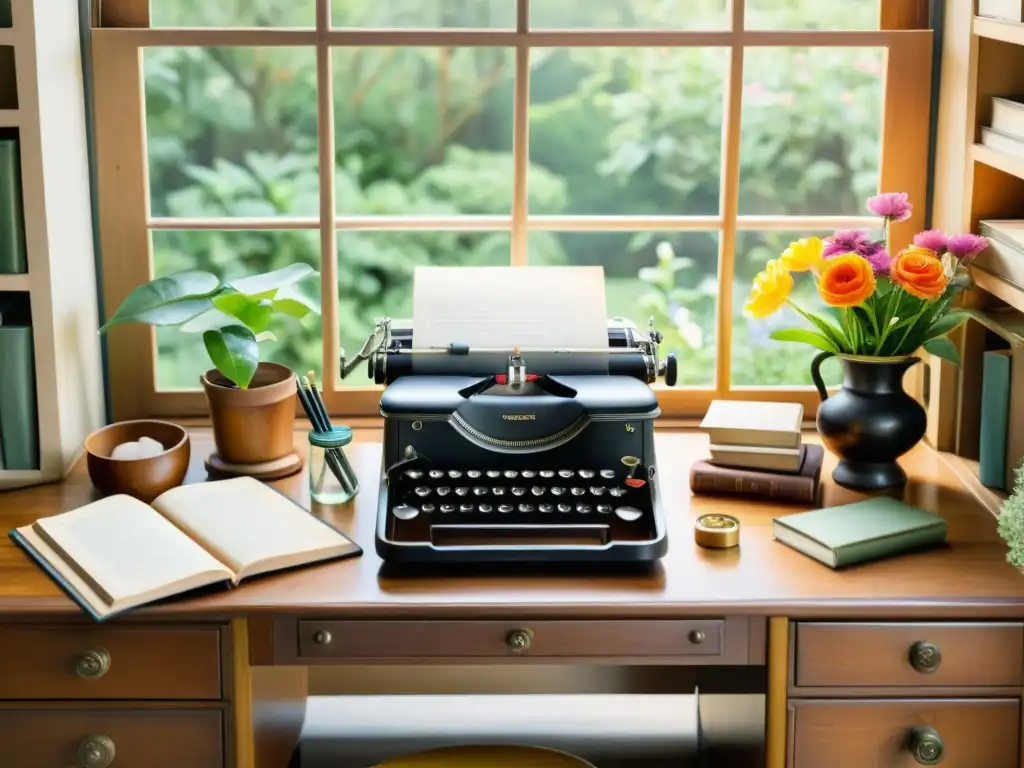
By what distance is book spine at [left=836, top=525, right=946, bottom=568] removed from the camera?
1880mm

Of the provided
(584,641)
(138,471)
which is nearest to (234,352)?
(138,471)

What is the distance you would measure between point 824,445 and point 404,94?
51.7 inches

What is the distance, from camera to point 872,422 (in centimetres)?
215

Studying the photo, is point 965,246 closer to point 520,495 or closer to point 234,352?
point 520,495

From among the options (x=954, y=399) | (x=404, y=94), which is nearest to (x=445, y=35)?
(x=404, y=94)

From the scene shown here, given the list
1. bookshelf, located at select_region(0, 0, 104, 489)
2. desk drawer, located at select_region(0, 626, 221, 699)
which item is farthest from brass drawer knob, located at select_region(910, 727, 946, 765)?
bookshelf, located at select_region(0, 0, 104, 489)

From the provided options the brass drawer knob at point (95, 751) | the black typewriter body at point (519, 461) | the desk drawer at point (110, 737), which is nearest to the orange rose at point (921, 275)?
the black typewriter body at point (519, 461)

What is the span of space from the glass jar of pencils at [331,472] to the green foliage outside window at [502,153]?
657mm

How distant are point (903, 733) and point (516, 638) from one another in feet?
1.87

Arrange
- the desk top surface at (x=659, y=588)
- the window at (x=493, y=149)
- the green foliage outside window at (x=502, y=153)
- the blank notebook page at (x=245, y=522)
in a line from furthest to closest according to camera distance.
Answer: the green foliage outside window at (x=502, y=153) → the window at (x=493, y=149) → the blank notebook page at (x=245, y=522) → the desk top surface at (x=659, y=588)

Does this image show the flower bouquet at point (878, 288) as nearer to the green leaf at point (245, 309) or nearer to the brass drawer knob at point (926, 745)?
the brass drawer knob at point (926, 745)

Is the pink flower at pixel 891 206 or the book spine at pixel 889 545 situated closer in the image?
the book spine at pixel 889 545

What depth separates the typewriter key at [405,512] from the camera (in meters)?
1.90

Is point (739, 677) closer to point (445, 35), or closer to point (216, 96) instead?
point (445, 35)
